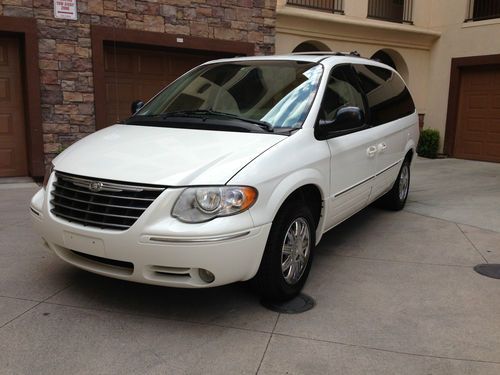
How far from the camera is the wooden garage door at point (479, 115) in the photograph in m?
12.4

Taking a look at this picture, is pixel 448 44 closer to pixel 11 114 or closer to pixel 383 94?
pixel 383 94

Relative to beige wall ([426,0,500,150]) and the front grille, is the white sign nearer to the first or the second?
the front grille

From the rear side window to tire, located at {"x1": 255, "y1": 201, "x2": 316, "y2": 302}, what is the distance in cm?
183

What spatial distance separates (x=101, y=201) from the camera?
130 inches

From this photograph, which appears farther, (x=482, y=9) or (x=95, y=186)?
(x=482, y=9)

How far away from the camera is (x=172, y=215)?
311 cm

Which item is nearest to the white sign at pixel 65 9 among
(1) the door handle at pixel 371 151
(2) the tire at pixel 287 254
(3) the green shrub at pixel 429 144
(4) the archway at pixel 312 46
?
(4) the archway at pixel 312 46

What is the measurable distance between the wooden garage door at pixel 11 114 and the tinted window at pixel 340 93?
20.2 feet

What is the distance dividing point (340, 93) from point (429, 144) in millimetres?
9339

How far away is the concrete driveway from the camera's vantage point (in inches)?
117

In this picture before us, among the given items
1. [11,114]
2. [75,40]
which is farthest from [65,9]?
[11,114]

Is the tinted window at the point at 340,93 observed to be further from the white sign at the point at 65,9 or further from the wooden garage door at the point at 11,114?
the wooden garage door at the point at 11,114

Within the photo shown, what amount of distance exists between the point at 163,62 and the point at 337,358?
807cm

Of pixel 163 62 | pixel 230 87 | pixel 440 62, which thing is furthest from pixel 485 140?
pixel 230 87
